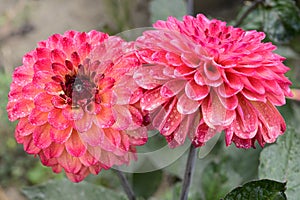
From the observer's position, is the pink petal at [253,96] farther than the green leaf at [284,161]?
No

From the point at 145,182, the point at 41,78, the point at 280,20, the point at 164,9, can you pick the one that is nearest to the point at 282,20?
the point at 280,20

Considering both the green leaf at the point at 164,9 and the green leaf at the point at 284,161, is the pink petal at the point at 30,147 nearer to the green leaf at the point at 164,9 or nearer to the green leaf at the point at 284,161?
the green leaf at the point at 284,161

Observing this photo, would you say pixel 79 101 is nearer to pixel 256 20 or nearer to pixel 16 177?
pixel 256 20

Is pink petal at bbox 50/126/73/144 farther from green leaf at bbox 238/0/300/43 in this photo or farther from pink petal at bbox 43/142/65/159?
green leaf at bbox 238/0/300/43

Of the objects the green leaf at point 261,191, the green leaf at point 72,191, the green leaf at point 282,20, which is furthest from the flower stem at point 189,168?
the green leaf at point 282,20

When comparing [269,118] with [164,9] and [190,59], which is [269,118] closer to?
[190,59]

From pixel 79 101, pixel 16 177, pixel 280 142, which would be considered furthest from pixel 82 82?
pixel 16 177
